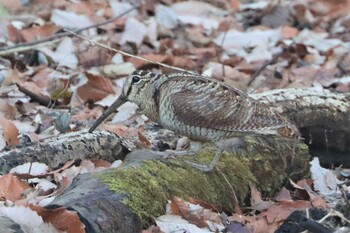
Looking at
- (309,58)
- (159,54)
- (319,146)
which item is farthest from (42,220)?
(309,58)

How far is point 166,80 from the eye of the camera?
573 centimetres

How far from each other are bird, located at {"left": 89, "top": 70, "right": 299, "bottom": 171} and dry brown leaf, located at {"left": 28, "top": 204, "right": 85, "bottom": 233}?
142 centimetres

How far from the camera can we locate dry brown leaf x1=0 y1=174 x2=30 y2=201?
498 cm

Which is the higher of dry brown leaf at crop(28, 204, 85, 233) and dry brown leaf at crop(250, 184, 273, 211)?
dry brown leaf at crop(28, 204, 85, 233)

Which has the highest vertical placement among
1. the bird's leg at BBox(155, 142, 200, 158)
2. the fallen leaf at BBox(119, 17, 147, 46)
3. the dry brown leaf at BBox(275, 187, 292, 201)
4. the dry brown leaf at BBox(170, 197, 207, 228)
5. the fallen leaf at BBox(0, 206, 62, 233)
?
the fallen leaf at BBox(0, 206, 62, 233)

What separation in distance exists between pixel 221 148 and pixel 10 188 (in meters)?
1.35

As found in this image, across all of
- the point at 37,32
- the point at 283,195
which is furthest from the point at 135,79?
the point at 37,32

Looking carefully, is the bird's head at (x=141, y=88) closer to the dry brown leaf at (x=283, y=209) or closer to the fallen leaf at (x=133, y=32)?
the dry brown leaf at (x=283, y=209)

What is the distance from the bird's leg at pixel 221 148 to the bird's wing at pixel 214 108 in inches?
4.6

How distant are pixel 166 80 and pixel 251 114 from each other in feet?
1.85

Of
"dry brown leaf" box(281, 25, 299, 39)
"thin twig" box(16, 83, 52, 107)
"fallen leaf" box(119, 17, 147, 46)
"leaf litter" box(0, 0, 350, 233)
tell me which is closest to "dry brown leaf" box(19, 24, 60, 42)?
"leaf litter" box(0, 0, 350, 233)

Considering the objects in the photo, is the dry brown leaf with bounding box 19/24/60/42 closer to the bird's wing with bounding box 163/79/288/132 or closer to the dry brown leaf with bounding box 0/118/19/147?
the dry brown leaf with bounding box 0/118/19/147

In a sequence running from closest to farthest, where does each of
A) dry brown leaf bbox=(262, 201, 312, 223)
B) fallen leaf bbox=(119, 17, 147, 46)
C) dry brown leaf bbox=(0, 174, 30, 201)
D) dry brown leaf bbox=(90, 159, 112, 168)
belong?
1. dry brown leaf bbox=(0, 174, 30, 201)
2. dry brown leaf bbox=(262, 201, 312, 223)
3. dry brown leaf bbox=(90, 159, 112, 168)
4. fallen leaf bbox=(119, 17, 147, 46)

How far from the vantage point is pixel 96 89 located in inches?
303
